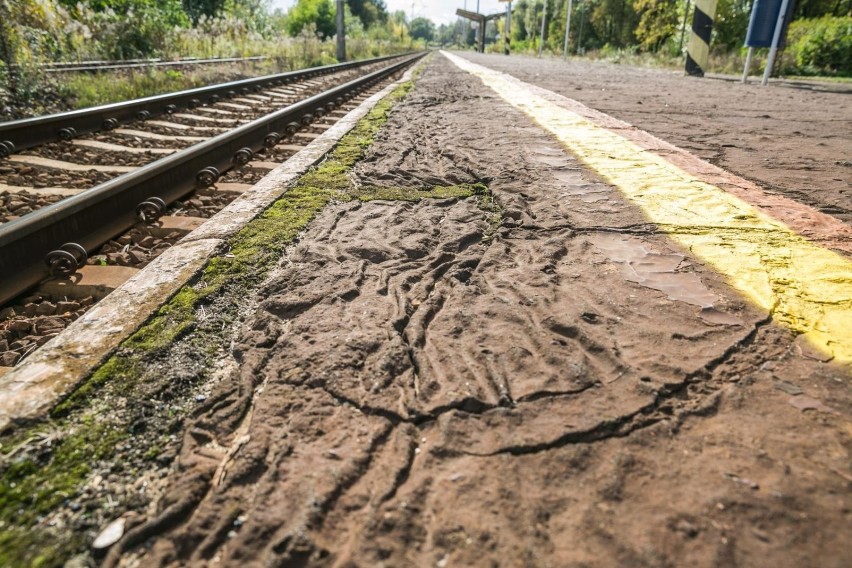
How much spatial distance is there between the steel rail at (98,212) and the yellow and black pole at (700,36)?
1401 cm

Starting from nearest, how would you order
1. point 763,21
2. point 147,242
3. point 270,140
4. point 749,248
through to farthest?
point 749,248, point 147,242, point 270,140, point 763,21

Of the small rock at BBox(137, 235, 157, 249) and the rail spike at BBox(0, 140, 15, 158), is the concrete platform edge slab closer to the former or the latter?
the small rock at BBox(137, 235, 157, 249)

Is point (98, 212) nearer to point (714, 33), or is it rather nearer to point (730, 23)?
point (714, 33)

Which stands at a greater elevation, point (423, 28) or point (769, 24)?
point (423, 28)

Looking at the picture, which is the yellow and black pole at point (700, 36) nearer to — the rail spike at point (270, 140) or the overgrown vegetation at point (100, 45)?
the overgrown vegetation at point (100, 45)

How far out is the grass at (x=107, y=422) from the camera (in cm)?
88

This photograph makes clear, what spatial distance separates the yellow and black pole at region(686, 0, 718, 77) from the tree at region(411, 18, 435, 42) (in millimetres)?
139379

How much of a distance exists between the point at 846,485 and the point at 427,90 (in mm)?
8778

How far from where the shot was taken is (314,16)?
46.8 meters

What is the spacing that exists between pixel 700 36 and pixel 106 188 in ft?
A: 51.7

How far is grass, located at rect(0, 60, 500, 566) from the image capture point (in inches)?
34.8

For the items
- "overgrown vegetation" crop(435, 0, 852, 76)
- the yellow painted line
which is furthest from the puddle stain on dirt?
"overgrown vegetation" crop(435, 0, 852, 76)

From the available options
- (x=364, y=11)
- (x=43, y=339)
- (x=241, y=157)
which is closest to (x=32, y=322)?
(x=43, y=339)

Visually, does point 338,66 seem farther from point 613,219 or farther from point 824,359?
point 824,359
